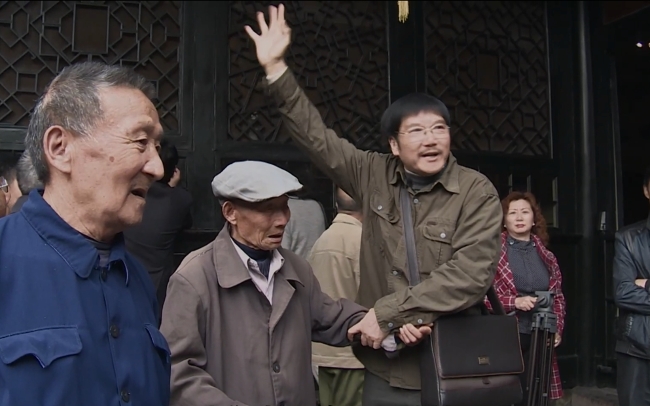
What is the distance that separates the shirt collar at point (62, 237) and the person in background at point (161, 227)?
2.70 metres

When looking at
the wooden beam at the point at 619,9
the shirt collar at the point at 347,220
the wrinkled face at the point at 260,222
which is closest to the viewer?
the wrinkled face at the point at 260,222

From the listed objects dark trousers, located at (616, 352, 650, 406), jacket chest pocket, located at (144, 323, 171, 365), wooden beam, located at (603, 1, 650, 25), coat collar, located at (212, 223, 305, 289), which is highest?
wooden beam, located at (603, 1, 650, 25)

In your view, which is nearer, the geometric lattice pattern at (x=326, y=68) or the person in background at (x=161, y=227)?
the person in background at (x=161, y=227)

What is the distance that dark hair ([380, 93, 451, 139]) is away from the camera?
285 centimetres

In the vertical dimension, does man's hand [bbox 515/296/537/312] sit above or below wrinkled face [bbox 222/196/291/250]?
below

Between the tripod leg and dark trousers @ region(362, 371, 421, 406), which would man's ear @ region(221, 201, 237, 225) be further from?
the tripod leg

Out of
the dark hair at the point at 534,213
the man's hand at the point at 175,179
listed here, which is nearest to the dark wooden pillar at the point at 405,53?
the dark hair at the point at 534,213

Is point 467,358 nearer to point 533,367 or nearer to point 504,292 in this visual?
point 533,367

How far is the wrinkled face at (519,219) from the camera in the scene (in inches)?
188

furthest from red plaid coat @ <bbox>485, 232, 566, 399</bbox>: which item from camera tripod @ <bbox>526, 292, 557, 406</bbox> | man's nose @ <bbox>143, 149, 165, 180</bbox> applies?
man's nose @ <bbox>143, 149, 165, 180</bbox>

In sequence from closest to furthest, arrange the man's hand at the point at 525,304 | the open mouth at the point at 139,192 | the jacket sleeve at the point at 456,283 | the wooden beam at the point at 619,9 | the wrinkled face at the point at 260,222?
the open mouth at the point at 139,192, the wrinkled face at the point at 260,222, the jacket sleeve at the point at 456,283, the man's hand at the point at 525,304, the wooden beam at the point at 619,9

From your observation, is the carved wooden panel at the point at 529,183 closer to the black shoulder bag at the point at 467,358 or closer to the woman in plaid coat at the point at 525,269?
the woman in plaid coat at the point at 525,269

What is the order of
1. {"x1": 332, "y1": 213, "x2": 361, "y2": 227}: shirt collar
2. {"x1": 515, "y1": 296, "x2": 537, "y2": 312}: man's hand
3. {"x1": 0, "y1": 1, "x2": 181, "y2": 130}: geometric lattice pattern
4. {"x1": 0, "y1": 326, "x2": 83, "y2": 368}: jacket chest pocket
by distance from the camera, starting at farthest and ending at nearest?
{"x1": 0, "y1": 1, "x2": 181, "y2": 130}: geometric lattice pattern → {"x1": 515, "y1": 296, "x2": 537, "y2": 312}: man's hand → {"x1": 332, "y1": 213, "x2": 361, "y2": 227}: shirt collar → {"x1": 0, "y1": 326, "x2": 83, "y2": 368}: jacket chest pocket

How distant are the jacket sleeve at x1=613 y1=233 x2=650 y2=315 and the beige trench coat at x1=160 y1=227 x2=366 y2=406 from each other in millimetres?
2605
